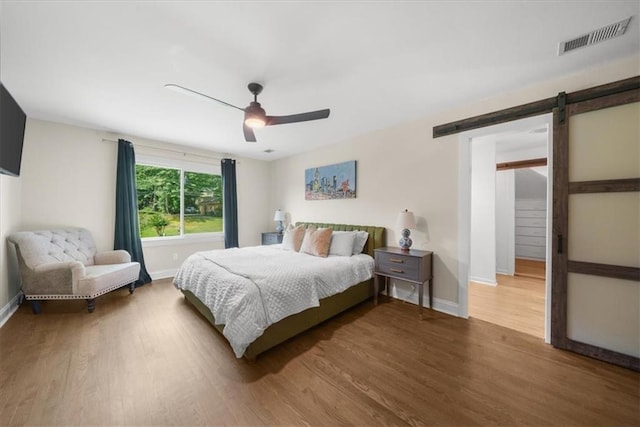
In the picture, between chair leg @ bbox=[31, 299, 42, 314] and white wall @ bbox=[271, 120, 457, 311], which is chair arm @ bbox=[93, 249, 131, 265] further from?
white wall @ bbox=[271, 120, 457, 311]

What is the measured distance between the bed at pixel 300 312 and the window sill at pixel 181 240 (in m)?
1.47

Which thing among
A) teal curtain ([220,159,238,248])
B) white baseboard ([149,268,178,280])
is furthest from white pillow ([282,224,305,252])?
white baseboard ([149,268,178,280])

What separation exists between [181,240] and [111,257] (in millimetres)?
1164

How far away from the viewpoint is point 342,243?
11.2ft

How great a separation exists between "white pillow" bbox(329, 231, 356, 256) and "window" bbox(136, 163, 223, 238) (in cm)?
292

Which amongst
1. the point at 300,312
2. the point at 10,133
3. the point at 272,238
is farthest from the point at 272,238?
the point at 10,133

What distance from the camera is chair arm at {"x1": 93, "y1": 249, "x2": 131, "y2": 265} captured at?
3441 millimetres

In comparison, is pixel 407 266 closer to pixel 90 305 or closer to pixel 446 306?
pixel 446 306

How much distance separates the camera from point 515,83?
2314 mm

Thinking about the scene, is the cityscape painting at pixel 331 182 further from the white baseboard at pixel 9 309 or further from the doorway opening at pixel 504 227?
the white baseboard at pixel 9 309

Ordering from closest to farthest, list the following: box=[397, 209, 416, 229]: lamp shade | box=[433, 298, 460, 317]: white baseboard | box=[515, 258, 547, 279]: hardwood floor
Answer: box=[433, 298, 460, 317]: white baseboard → box=[397, 209, 416, 229]: lamp shade → box=[515, 258, 547, 279]: hardwood floor

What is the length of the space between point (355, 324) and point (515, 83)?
3006mm

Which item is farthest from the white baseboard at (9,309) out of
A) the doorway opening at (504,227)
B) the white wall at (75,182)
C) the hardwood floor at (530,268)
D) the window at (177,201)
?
the hardwood floor at (530,268)

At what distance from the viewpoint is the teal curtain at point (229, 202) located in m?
4.95
